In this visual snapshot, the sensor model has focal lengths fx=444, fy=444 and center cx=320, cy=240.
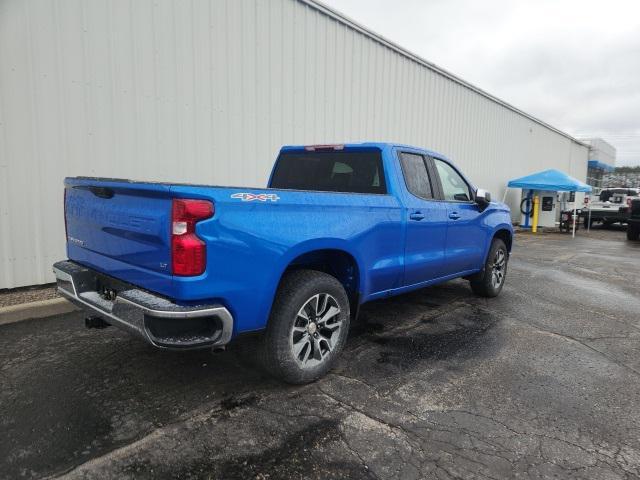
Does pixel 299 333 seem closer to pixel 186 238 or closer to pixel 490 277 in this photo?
pixel 186 238

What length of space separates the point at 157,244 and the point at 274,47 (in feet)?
19.5

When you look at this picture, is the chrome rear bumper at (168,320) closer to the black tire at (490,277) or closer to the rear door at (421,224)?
the rear door at (421,224)

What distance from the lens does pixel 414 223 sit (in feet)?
13.7

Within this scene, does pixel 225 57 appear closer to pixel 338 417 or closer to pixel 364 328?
pixel 364 328

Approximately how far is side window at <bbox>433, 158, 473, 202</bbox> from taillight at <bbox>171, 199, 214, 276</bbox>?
3.12 meters

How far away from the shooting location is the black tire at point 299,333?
300cm

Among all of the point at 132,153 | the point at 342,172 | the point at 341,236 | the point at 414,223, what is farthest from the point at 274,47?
the point at 341,236

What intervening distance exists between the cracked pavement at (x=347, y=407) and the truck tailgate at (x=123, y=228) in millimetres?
864

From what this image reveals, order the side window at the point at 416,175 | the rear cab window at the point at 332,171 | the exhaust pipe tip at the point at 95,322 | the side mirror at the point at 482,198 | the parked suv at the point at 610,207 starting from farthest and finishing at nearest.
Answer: the parked suv at the point at 610,207
the side mirror at the point at 482,198
the side window at the point at 416,175
the rear cab window at the point at 332,171
the exhaust pipe tip at the point at 95,322

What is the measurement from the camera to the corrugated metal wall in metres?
5.19

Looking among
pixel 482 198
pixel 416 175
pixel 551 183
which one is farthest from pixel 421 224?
pixel 551 183

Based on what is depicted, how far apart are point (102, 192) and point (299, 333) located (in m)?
1.67

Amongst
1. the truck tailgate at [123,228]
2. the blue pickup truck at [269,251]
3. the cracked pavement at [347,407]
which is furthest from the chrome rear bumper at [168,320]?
the cracked pavement at [347,407]

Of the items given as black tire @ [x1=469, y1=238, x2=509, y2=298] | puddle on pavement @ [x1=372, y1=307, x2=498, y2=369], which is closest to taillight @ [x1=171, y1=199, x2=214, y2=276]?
puddle on pavement @ [x1=372, y1=307, x2=498, y2=369]
